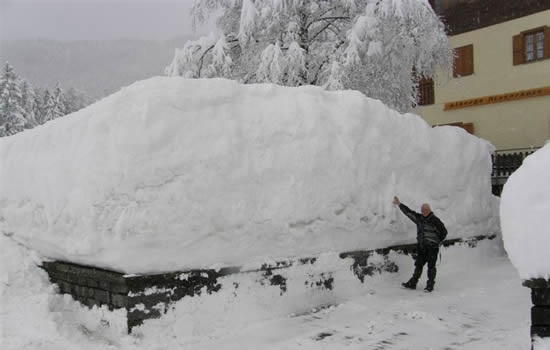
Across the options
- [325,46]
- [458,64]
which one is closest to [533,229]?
[325,46]

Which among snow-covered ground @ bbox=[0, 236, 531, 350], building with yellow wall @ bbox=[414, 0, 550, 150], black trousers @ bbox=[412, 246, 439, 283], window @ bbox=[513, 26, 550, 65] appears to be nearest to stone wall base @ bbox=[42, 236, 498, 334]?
snow-covered ground @ bbox=[0, 236, 531, 350]

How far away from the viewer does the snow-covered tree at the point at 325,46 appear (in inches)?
514

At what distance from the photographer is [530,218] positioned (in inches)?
147

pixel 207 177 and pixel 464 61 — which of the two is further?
pixel 464 61

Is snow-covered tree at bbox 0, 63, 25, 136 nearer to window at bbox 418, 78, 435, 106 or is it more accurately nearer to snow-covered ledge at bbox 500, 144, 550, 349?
window at bbox 418, 78, 435, 106

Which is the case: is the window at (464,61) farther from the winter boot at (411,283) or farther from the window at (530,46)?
the winter boot at (411,283)

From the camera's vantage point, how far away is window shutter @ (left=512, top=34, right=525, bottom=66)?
739 inches

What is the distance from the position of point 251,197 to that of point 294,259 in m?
1.10

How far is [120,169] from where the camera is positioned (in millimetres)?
5477

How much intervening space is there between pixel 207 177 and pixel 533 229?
3519mm

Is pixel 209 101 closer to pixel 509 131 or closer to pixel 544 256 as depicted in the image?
pixel 544 256

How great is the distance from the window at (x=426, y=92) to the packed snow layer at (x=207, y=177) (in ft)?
49.5

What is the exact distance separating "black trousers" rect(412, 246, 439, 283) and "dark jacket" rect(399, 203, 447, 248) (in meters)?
0.07

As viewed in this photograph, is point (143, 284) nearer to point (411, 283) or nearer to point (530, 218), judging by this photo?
point (530, 218)
